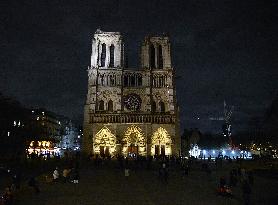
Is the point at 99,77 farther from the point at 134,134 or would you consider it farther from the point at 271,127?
the point at 271,127

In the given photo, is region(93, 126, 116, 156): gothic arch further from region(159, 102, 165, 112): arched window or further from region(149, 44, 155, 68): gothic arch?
region(149, 44, 155, 68): gothic arch

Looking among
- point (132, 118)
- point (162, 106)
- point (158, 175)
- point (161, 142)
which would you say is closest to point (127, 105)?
point (132, 118)

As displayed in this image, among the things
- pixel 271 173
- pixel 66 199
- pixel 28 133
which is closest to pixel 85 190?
pixel 66 199

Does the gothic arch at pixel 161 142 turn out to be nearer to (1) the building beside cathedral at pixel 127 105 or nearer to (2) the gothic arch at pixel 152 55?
(1) the building beside cathedral at pixel 127 105

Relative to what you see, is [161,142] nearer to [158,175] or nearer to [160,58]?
[160,58]

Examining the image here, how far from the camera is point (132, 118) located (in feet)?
217

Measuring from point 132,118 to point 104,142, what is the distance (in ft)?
24.0

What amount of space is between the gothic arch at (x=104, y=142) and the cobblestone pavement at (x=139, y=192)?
29410mm

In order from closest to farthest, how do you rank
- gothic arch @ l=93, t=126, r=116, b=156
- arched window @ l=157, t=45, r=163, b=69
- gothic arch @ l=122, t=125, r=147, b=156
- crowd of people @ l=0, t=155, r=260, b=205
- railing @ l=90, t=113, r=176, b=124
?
crowd of people @ l=0, t=155, r=260, b=205, gothic arch @ l=93, t=126, r=116, b=156, gothic arch @ l=122, t=125, r=147, b=156, railing @ l=90, t=113, r=176, b=124, arched window @ l=157, t=45, r=163, b=69

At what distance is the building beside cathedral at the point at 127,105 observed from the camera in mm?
65375

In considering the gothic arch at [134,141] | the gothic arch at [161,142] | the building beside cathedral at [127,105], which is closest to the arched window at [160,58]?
the building beside cathedral at [127,105]

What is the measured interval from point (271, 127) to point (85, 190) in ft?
149

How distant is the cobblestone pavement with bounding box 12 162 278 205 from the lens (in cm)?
2262

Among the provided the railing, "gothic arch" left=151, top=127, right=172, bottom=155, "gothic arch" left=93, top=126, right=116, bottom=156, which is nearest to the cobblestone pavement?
"gothic arch" left=93, top=126, right=116, bottom=156
